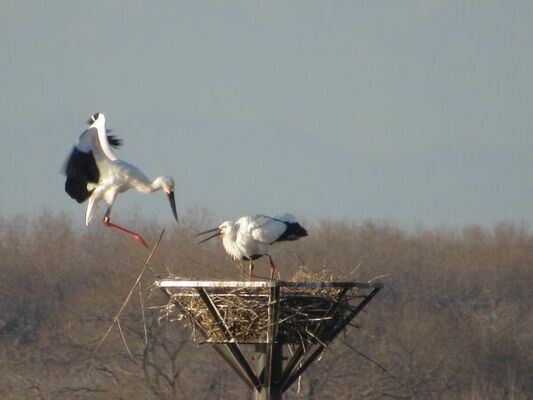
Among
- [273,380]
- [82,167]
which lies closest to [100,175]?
[82,167]

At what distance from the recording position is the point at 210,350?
40469 mm

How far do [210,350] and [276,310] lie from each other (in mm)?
28648

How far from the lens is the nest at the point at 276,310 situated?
12.0m

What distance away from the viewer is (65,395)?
3884 cm

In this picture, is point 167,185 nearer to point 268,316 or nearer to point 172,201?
point 172,201

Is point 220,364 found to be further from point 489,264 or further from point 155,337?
point 489,264

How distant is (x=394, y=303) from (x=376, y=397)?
8134mm

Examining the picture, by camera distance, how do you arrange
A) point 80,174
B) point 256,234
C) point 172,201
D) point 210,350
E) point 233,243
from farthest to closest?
1. point 210,350
2. point 80,174
3. point 172,201
4. point 233,243
5. point 256,234

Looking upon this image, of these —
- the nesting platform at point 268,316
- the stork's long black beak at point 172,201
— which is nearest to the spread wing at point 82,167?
the stork's long black beak at point 172,201

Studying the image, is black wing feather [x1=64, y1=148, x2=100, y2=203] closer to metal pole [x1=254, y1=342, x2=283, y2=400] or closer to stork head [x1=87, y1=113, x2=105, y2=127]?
stork head [x1=87, y1=113, x2=105, y2=127]

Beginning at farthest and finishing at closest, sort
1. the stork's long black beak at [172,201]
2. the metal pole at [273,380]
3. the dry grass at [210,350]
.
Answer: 1. the dry grass at [210,350]
2. the stork's long black beak at [172,201]
3. the metal pole at [273,380]

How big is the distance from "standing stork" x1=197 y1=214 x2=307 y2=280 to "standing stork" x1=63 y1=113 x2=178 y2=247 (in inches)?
72.3

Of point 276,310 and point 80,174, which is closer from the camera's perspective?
point 276,310

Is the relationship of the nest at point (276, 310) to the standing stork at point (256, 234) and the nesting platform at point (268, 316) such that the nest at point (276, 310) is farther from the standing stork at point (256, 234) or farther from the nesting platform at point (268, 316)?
the standing stork at point (256, 234)
